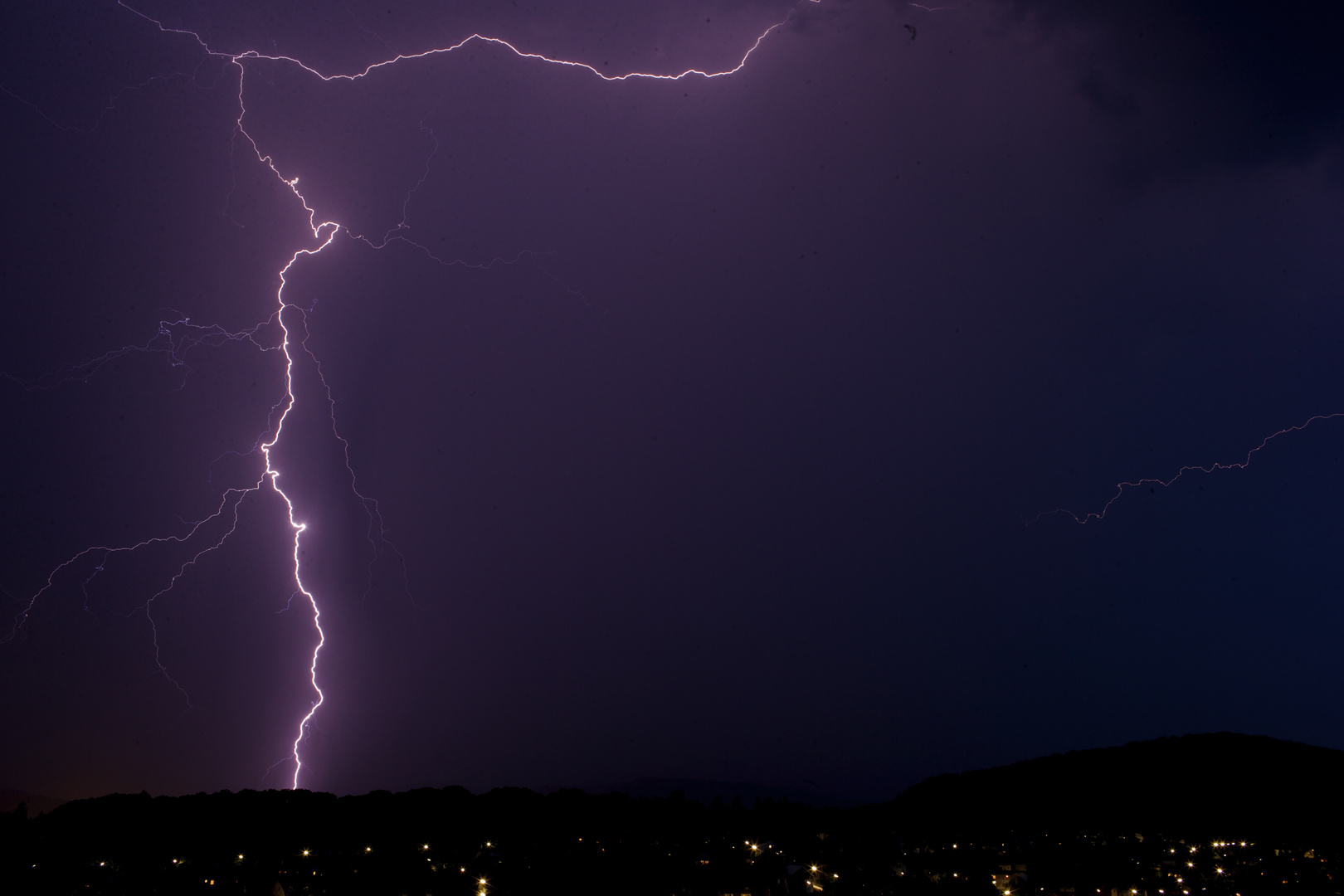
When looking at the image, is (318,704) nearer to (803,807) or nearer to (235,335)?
(235,335)

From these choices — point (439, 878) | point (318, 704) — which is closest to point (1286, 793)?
point (439, 878)

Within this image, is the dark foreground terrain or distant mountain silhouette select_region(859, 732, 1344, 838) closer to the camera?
the dark foreground terrain

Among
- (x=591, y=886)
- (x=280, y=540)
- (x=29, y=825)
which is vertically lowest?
(x=591, y=886)

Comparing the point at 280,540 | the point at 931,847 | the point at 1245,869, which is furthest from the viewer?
the point at 280,540

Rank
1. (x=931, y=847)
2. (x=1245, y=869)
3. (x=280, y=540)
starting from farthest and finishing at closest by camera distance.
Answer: (x=280, y=540), (x=931, y=847), (x=1245, y=869)

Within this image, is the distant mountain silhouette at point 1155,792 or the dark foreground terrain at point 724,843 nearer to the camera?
the dark foreground terrain at point 724,843
